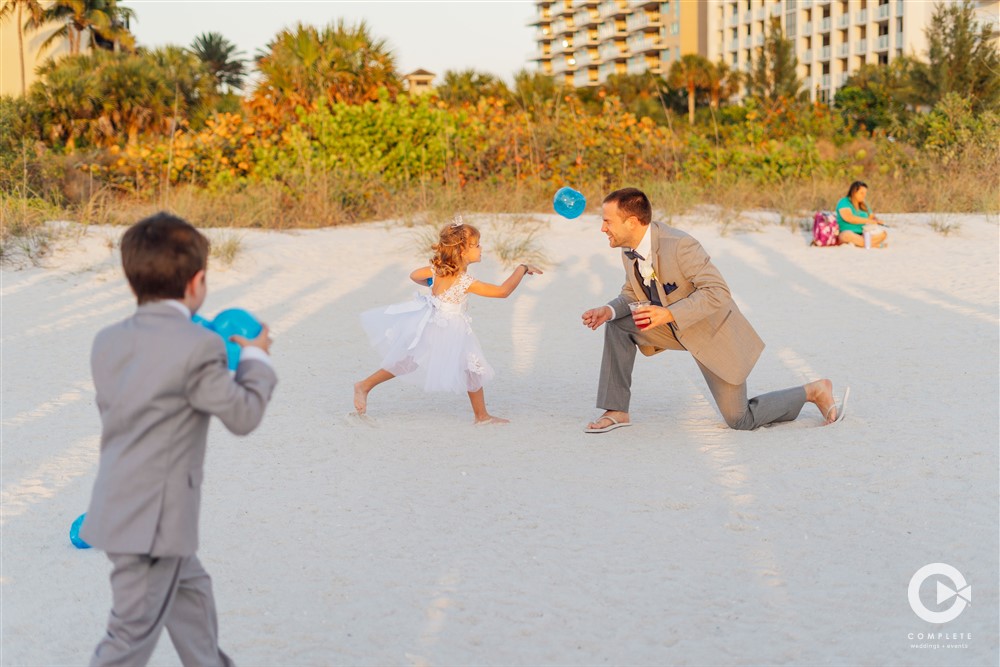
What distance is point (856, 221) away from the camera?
46.3ft

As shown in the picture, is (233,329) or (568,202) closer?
(233,329)

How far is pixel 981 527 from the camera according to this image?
4.59 metres

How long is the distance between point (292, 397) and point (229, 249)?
5.43m

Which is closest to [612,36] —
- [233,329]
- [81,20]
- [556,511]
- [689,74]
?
[689,74]

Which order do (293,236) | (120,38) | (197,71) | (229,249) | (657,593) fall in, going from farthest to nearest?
(120,38)
(197,71)
(293,236)
(229,249)
(657,593)

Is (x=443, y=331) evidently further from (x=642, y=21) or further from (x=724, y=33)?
(x=642, y=21)

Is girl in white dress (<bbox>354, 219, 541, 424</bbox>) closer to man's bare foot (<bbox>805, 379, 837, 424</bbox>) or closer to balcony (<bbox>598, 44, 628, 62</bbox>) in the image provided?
man's bare foot (<bbox>805, 379, 837, 424</bbox>)

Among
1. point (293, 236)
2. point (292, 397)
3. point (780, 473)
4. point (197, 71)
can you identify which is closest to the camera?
point (780, 473)

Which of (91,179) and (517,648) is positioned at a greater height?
(91,179)

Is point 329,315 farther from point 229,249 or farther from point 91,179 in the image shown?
point 91,179

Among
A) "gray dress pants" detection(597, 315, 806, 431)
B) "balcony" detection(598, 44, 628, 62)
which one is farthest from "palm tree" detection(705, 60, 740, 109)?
"gray dress pants" detection(597, 315, 806, 431)

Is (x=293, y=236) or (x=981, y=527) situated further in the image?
(x=293, y=236)

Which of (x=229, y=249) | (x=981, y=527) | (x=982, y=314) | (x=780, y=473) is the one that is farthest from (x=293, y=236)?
(x=981, y=527)

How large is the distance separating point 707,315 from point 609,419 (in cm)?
91
